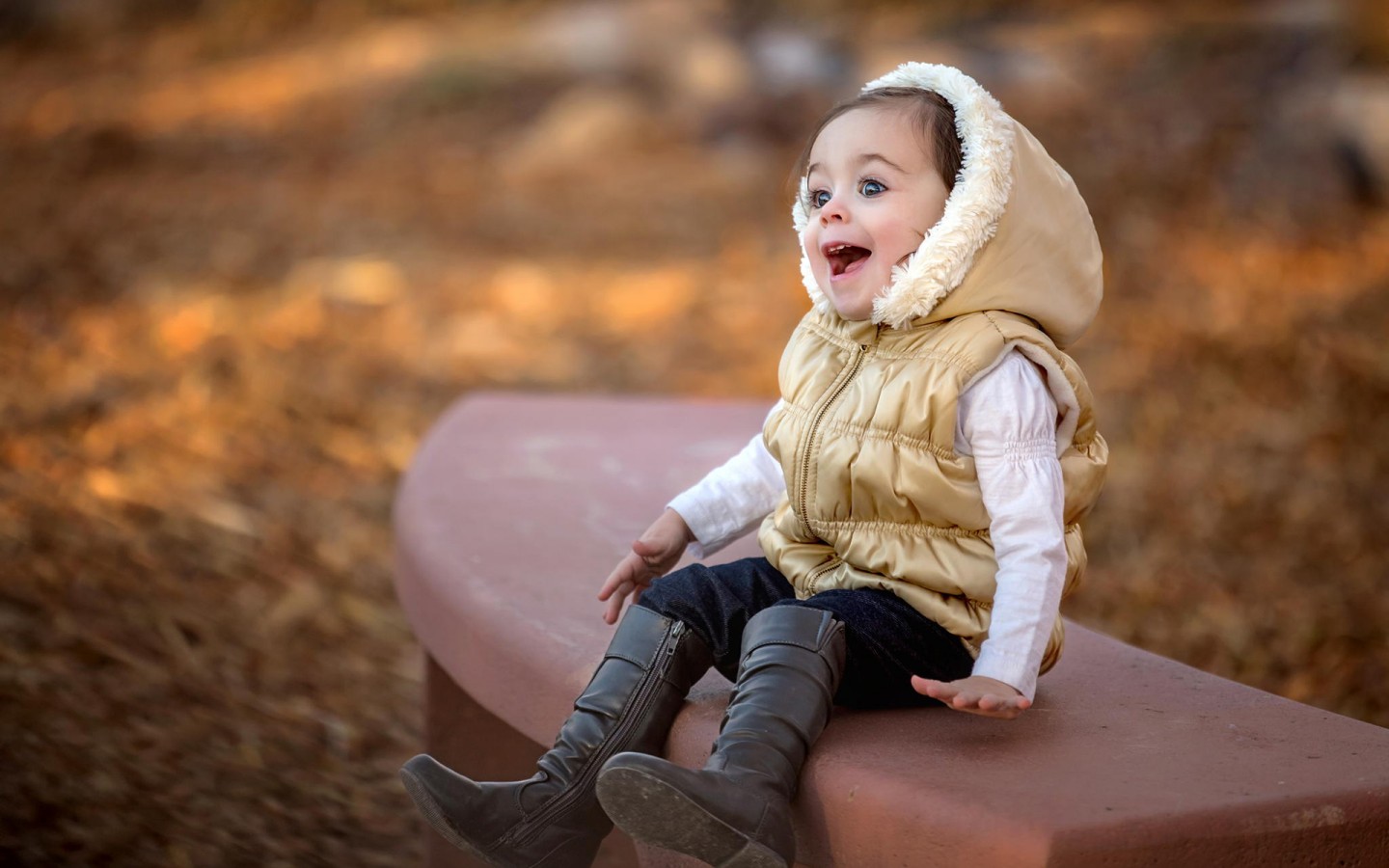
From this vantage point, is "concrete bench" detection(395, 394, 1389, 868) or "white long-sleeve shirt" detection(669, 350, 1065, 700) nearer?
"concrete bench" detection(395, 394, 1389, 868)

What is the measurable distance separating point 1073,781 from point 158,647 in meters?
2.11

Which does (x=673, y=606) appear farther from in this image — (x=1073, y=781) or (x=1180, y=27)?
(x=1180, y=27)

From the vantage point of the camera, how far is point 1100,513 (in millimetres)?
3775

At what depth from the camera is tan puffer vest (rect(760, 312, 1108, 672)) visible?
157 cm

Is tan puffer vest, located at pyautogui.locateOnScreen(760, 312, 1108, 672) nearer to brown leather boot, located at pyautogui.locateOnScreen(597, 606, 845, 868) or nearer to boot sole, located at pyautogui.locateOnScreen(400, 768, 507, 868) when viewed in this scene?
brown leather boot, located at pyautogui.locateOnScreen(597, 606, 845, 868)

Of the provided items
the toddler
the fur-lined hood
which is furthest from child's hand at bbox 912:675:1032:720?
the fur-lined hood

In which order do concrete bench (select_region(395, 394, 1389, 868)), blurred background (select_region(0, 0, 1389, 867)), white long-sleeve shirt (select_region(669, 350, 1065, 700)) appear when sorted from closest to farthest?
concrete bench (select_region(395, 394, 1389, 868)), white long-sleeve shirt (select_region(669, 350, 1065, 700)), blurred background (select_region(0, 0, 1389, 867))

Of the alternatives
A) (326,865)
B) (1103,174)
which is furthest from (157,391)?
(1103,174)

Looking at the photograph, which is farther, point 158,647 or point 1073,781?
point 158,647

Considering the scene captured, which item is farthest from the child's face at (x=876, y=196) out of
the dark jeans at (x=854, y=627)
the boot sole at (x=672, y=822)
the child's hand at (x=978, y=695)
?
the boot sole at (x=672, y=822)

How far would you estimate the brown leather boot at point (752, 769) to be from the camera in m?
1.33

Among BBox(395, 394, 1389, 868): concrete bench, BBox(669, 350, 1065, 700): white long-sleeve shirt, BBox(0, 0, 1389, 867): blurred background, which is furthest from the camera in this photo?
BBox(0, 0, 1389, 867): blurred background

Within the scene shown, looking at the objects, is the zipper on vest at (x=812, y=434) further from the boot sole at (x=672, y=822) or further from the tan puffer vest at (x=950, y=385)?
the boot sole at (x=672, y=822)

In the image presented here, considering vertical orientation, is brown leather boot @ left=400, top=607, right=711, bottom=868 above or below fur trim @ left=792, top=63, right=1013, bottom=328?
below
